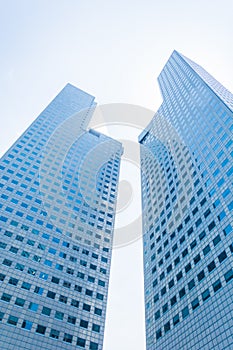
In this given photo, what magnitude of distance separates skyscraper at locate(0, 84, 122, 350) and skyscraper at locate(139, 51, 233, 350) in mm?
10967

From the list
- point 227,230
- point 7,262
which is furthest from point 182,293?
point 7,262

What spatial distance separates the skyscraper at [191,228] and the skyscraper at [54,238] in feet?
36.0

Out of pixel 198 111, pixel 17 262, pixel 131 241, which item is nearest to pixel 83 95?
pixel 198 111

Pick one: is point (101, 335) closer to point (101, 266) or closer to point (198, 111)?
point (101, 266)

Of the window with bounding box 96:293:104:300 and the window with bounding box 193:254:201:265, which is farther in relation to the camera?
the window with bounding box 96:293:104:300

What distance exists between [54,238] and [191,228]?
94.4 feet

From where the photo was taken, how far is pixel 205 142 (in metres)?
60.3

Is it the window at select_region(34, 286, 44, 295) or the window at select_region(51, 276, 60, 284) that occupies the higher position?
A: the window at select_region(34, 286, 44, 295)

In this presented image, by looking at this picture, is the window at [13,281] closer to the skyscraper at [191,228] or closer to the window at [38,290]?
the window at [38,290]

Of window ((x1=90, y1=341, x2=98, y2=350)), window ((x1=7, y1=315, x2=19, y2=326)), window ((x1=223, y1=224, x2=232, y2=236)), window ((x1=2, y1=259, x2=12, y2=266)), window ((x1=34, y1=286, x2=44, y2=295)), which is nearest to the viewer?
window ((x1=223, y1=224, x2=232, y2=236))

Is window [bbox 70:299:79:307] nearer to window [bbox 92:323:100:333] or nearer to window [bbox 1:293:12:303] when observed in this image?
window [bbox 92:323:100:333]

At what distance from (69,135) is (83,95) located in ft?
136

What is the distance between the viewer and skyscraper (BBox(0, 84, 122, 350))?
50.0m

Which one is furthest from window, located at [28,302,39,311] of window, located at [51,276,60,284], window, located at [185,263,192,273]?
window, located at [185,263,192,273]
